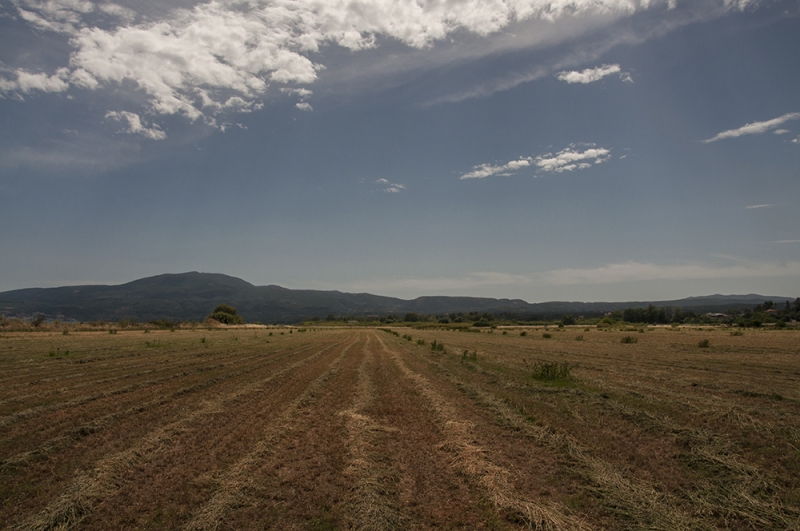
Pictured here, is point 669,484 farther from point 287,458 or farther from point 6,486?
point 6,486

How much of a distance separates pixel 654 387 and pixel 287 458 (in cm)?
1305

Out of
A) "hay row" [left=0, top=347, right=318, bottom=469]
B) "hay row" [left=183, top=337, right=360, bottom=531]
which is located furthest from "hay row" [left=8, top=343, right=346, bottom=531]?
"hay row" [left=183, top=337, right=360, bottom=531]

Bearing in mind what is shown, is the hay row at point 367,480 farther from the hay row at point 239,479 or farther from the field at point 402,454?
the hay row at point 239,479

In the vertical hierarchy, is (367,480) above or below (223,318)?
above

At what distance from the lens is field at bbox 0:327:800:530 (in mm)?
5438

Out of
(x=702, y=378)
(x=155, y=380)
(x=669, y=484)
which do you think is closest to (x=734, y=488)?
(x=669, y=484)

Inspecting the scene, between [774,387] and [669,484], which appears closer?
[669,484]

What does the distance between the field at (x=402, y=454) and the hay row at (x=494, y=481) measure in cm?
3

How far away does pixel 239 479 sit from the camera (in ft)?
21.5

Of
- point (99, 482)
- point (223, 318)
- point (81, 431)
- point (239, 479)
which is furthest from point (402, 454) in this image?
point (223, 318)

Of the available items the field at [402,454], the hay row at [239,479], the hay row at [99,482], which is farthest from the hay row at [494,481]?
the hay row at [99,482]

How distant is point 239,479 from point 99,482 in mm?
2180

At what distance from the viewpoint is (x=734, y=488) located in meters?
6.09

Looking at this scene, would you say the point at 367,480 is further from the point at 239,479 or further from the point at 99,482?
the point at 99,482
